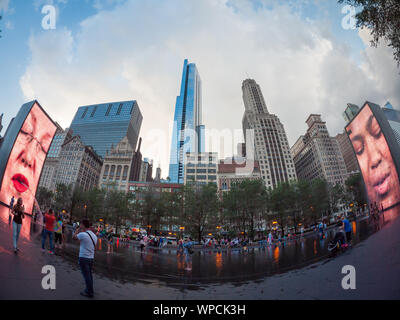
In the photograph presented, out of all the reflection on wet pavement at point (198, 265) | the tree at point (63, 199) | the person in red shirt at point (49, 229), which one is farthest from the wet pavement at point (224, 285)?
the tree at point (63, 199)

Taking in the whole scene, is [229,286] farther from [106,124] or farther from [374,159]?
[106,124]

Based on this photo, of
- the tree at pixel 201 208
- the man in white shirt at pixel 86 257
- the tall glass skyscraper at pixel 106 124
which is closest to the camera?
the man in white shirt at pixel 86 257

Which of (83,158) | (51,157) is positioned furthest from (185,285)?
(51,157)

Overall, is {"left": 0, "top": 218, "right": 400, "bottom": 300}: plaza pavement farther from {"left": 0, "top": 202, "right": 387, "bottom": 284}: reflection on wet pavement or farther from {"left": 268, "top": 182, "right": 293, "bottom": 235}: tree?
{"left": 268, "top": 182, "right": 293, "bottom": 235}: tree

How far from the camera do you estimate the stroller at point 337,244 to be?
320 inches

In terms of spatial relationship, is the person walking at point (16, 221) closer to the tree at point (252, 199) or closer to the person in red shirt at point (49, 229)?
the person in red shirt at point (49, 229)

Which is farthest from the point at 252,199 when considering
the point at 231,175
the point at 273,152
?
the point at 231,175

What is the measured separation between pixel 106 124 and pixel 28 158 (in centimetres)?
14072

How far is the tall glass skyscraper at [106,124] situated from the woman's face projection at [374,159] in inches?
5323

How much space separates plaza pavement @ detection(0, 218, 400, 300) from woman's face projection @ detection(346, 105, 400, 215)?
9.15m

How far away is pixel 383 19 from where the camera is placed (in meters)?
8.98

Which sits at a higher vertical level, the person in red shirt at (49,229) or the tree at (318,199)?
the tree at (318,199)

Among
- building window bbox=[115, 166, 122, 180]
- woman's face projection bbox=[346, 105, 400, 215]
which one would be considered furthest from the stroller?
building window bbox=[115, 166, 122, 180]

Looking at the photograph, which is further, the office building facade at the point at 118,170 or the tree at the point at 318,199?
the office building facade at the point at 118,170
